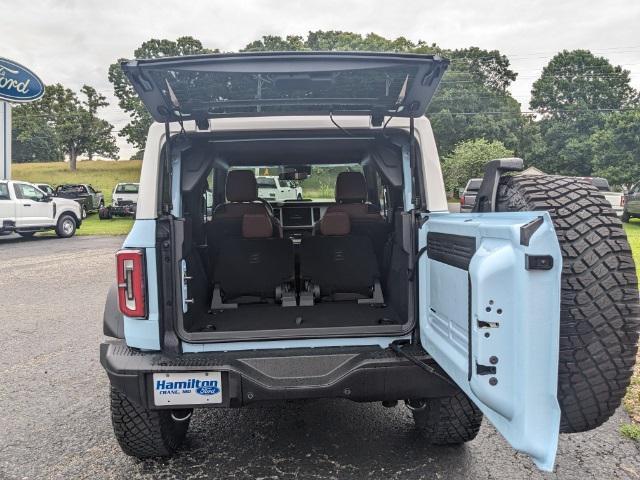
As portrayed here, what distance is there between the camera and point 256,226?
4055mm

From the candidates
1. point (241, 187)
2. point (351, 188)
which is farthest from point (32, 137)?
point (351, 188)

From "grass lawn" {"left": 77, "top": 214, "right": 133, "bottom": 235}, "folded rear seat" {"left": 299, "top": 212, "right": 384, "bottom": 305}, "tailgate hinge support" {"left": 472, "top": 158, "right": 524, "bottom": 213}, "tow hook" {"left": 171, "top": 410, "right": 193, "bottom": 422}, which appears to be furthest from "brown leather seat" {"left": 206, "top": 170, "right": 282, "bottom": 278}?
"grass lawn" {"left": 77, "top": 214, "right": 133, "bottom": 235}

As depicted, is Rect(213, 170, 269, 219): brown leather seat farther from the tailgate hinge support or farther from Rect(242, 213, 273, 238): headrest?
the tailgate hinge support

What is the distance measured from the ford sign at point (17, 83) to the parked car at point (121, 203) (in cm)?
555

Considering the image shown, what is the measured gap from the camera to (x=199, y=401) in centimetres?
251

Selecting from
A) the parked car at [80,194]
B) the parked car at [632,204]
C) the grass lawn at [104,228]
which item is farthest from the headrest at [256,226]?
the parked car at [80,194]

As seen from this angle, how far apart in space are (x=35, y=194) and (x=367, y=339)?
16423 mm

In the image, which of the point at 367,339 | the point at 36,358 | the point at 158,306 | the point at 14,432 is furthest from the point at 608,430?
the point at 36,358

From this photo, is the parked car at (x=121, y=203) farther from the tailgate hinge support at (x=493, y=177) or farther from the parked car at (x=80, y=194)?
the tailgate hinge support at (x=493, y=177)

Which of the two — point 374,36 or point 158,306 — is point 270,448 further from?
point 374,36

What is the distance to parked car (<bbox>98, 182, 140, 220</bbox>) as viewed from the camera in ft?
79.7

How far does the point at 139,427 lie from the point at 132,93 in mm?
46853

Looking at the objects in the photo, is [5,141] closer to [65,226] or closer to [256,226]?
[65,226]

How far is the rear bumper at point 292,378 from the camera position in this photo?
250 cm
